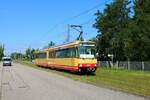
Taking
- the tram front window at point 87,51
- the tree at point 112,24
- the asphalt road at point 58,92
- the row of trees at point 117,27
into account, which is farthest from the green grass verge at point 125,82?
the tree at point 112,24

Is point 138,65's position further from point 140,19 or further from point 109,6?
point 109,6

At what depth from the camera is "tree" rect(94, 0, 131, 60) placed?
71438 mm

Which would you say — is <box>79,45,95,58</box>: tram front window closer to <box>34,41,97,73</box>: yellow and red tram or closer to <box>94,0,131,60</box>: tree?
<box>34,41,97,73</box>: yellow and red tram

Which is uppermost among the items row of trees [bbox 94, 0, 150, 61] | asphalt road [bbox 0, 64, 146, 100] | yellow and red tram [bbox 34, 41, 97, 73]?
row of trees [bbox 94, 0, 150, 61]

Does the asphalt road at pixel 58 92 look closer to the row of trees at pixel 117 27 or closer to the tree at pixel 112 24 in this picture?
the row of trees at pixel 117 27

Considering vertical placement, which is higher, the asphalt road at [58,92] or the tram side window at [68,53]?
the tram side window at [68,53]

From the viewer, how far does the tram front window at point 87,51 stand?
125 feet

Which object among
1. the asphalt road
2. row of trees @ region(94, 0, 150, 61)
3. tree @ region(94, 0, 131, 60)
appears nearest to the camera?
the asphalt road

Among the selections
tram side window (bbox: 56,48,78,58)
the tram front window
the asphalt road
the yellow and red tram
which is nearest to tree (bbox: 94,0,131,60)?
tram side window (bbox: 56,48,78,58)

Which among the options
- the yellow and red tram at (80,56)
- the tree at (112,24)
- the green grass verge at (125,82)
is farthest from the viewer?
the tree at (112,24)

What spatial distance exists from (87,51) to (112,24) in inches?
1349

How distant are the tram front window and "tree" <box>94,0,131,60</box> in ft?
104

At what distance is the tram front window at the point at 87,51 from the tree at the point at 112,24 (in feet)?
104

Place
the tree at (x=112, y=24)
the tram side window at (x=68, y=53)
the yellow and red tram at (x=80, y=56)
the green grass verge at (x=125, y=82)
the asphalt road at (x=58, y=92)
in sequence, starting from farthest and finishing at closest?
the tree at (x=112, y=24) → the tram side window at (x=68, y=53) → the yellow and red tram at (x=80, y=56) → the green grass verge at (x=125, y=82) → the asphalt road at (x=58, y=92)
